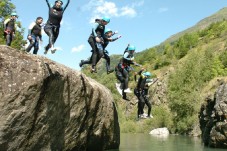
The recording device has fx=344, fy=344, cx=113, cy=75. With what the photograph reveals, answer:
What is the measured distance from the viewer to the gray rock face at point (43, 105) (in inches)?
512

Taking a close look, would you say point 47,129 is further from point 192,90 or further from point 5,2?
point 192,90

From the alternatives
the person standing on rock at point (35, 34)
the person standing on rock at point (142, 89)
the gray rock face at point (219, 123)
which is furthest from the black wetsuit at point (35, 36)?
the gray rock face at point (219, 123)

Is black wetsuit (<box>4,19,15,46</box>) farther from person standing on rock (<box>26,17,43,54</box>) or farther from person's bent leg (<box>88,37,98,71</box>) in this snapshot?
person's bent leg (<box>88,37,98,71</box>)

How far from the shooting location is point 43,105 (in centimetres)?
1473

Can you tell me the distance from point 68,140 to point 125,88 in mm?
4619

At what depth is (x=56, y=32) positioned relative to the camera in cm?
1457

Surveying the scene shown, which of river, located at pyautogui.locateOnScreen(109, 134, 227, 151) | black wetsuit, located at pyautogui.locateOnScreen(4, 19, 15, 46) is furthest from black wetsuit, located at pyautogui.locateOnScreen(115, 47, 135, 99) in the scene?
river, located at pyautogui.locateOnScreen(109, 134, 227, 151)

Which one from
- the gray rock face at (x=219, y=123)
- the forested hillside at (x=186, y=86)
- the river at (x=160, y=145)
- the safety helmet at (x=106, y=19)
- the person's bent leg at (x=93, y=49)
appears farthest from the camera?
the forested hillside at (x=186, y=86)

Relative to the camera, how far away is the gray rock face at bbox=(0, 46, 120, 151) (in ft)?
42.6

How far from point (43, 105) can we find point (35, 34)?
124 inches

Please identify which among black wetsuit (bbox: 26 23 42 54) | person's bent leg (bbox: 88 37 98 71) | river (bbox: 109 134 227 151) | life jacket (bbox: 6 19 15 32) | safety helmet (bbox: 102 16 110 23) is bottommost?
river (bbox: 109 134 227 151)

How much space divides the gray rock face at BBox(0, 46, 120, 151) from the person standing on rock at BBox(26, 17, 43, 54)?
0.71 metres

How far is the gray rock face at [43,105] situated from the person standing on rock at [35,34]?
2.33 feet

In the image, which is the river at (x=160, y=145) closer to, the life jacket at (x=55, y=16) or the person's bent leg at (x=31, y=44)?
the person's bent leg at (x=31, y=44)
